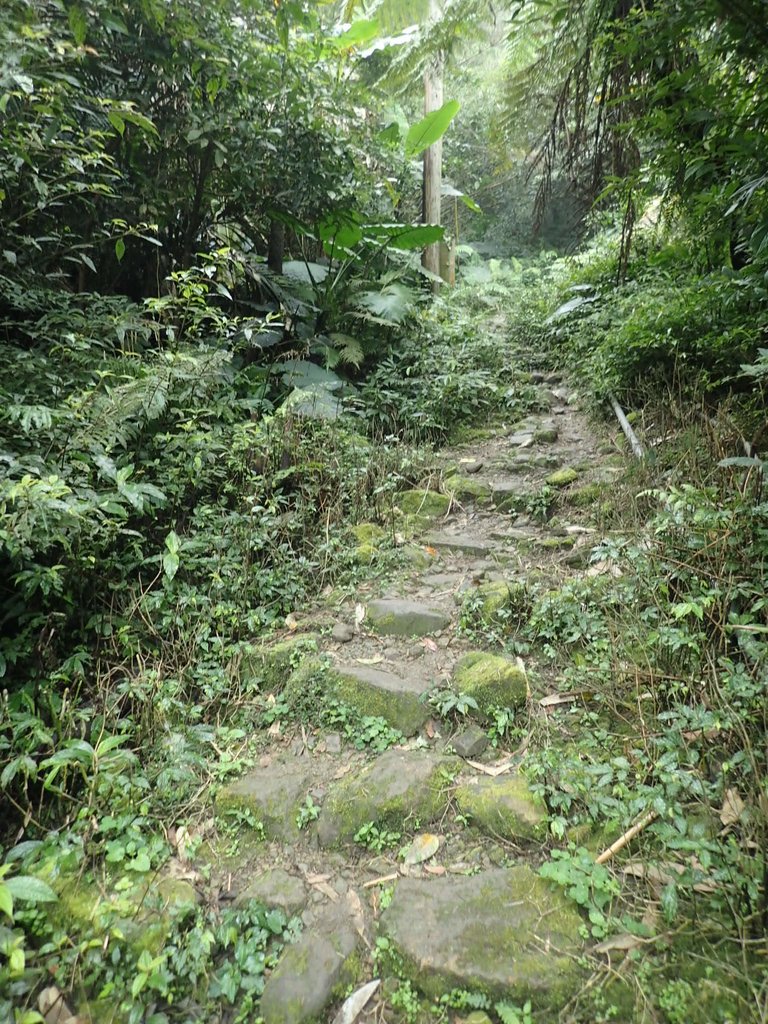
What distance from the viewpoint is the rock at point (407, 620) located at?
2908 millimetres

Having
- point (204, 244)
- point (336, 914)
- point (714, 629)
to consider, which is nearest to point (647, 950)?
point (336, 914)

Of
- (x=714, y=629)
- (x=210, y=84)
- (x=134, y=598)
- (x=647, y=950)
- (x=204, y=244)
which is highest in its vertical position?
A: (x=210, y=84)

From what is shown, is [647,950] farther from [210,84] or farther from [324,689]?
[210,84]

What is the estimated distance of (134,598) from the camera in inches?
108

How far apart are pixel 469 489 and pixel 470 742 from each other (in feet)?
7.57

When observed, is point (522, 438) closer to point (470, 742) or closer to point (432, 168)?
point (470, 742)

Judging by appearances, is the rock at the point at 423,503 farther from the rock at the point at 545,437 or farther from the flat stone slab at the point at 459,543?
the rock at the point at 545,437

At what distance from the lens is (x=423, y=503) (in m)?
4.09

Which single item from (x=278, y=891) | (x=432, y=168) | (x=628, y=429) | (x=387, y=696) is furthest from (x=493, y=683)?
(x=432, y=168)

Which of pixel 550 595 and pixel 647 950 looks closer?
pixel 647 950

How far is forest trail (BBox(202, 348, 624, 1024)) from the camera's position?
Answer: 1565 mm

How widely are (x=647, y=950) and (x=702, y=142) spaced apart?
11.0ft

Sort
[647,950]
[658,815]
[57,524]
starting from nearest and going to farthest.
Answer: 1. [647,950]
2. [658,815]
3. [57,524]

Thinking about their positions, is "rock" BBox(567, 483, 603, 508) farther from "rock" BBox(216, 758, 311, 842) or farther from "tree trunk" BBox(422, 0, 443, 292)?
"tree trunk" BBox(422, 0, 443, 292)
